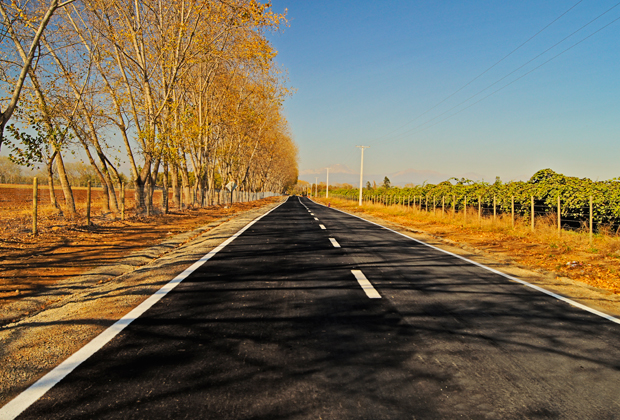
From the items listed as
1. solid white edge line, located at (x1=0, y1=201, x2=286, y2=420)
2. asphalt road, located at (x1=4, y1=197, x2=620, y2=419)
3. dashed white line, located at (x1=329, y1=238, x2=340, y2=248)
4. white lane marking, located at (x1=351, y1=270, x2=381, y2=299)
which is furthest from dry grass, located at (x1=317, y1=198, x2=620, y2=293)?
solid white edge line, located at (x1=0, y1=201, x2=286, y2=420)

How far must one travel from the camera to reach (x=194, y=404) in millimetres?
2650

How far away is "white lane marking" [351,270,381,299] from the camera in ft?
18.7

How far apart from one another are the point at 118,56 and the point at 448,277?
19.1 meters

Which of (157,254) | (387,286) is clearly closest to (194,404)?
(387,286)

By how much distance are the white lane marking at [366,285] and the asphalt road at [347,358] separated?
0.16ft

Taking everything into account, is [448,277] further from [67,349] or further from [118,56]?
[118,56]

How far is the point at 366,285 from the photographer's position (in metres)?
6.30

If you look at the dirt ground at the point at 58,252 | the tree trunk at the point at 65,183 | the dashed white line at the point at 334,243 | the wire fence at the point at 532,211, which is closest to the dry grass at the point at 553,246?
the wire fence at the point at 532,211

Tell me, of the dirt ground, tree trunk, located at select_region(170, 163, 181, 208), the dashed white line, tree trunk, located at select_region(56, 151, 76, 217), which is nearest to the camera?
the dirt ground

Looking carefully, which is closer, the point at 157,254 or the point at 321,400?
the point at 321,400

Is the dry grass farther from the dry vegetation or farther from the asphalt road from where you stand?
the dry vegetation

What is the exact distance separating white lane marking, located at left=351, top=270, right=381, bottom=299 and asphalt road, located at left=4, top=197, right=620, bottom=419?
50mm

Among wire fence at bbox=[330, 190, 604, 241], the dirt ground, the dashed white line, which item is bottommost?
the dirt ground

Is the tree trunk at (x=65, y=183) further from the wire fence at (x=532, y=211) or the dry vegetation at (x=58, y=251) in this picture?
the wire fence at (x=532, y=211)
